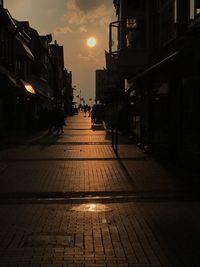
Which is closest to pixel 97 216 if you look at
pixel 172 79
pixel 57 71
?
pixel 172 79

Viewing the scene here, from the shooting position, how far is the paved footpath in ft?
23.3

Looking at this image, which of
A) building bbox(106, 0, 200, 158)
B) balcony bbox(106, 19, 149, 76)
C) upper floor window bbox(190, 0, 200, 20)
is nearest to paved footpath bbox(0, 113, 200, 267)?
building bbox(106, 0, 200, 158)

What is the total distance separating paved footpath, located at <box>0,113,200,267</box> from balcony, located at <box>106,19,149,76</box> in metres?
14.2

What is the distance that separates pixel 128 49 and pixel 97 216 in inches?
898

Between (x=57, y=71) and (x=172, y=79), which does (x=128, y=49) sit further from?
(x=57, y=71)

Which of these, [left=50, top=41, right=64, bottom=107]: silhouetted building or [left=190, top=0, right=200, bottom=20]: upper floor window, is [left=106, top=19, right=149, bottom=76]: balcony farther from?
[left=50, top=41, right=64, bottom=107]: silhouetted building

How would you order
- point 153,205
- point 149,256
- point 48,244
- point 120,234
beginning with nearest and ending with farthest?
1. point 149,256
2. point 48,244
3. point 120,234
4. point 153,205

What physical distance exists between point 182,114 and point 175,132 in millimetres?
711

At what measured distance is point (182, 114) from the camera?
18.1 meters

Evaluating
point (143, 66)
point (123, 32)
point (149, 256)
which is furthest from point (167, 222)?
point (123, 32)

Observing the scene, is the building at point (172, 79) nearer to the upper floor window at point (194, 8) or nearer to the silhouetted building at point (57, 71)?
the upper floor window at point (194, 8)

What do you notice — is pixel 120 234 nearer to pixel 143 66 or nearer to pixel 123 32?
pixel 143 66

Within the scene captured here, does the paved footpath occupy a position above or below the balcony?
below

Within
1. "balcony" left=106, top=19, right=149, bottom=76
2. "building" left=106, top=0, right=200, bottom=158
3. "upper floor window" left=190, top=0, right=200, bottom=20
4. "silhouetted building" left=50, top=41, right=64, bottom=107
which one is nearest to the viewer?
"building" left=106, top=0, right=200, bottom=158
